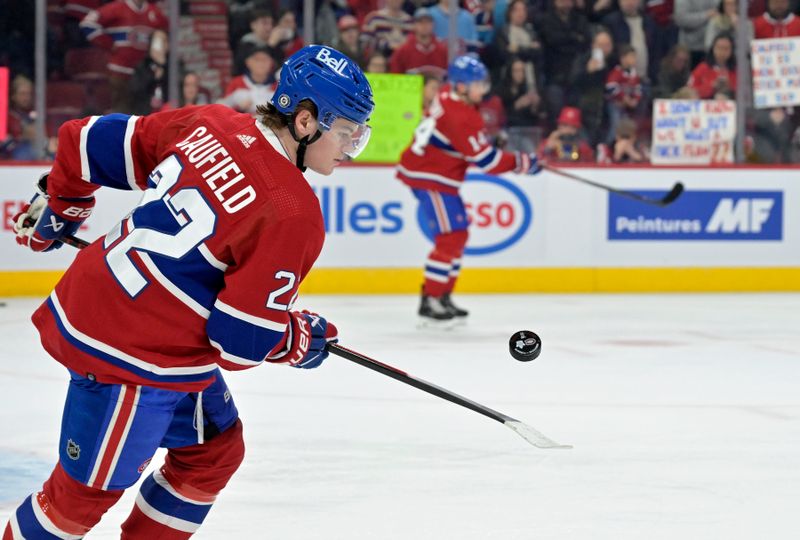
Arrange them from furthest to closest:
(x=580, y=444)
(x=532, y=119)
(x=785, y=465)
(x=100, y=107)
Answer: (x=532, y=119)
(x=100, y=107)
(x=580, y=444)
(x=785, y=465)

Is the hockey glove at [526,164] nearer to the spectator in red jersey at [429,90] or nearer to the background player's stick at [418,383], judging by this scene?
the spectator in red jersey at [429,90]

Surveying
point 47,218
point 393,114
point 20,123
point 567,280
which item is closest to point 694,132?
point 567,280

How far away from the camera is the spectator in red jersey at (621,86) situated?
8.62 meters

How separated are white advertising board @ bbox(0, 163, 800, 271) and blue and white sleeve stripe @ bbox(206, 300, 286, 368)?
598cm

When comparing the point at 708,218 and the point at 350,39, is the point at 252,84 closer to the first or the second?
the point at 350,39

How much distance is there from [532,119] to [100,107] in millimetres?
2703

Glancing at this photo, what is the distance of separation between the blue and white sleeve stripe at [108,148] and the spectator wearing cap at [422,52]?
6100 mm

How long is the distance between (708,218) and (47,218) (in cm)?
670

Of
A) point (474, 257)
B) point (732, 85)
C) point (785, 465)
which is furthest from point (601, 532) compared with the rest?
point (732, 85)

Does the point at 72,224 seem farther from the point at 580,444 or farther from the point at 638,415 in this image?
the point at 638,415

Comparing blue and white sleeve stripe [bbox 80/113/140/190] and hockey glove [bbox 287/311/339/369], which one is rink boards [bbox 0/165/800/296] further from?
hockey glove [bbox 287/311/339/369]

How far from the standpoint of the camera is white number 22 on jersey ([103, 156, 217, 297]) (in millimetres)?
2033

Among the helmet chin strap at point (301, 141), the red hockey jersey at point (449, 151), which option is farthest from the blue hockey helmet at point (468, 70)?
the helmet chin strap at point (301, 141)

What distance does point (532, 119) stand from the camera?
28.0 feet
